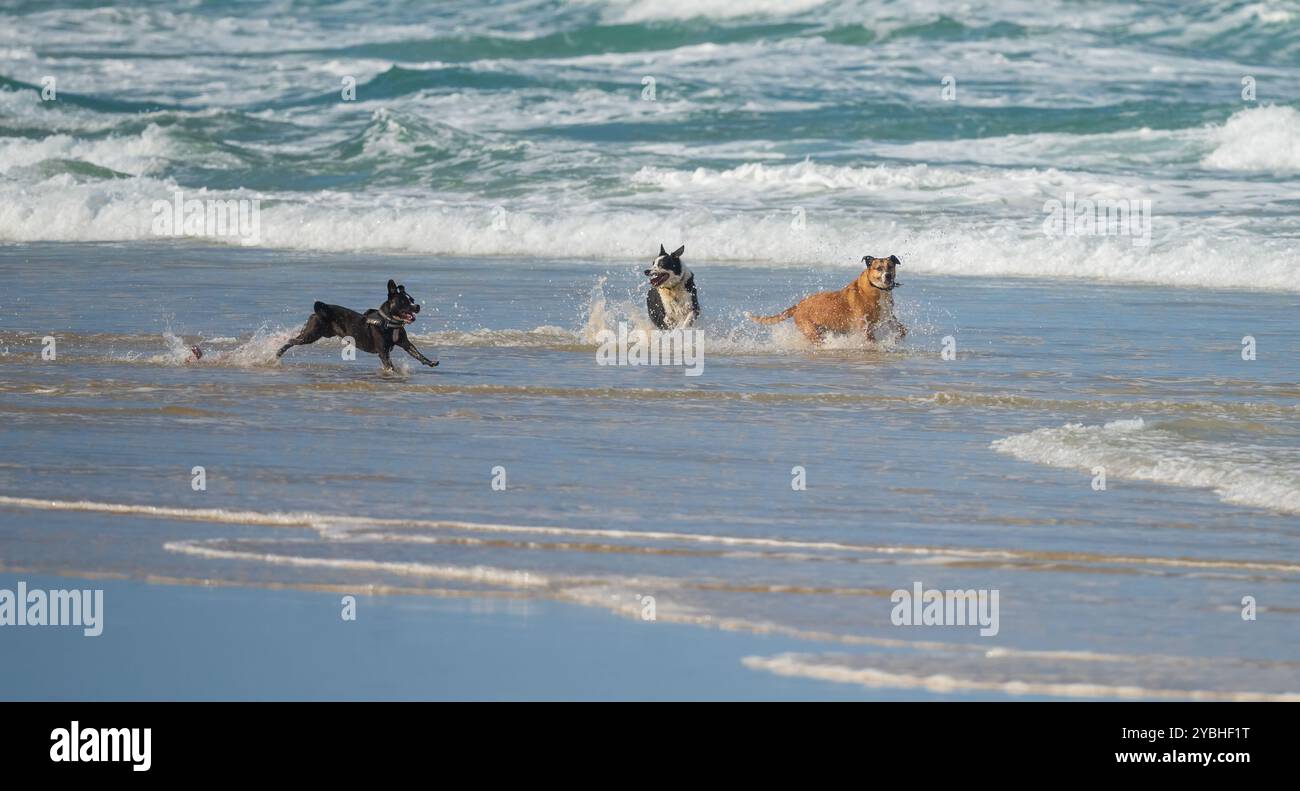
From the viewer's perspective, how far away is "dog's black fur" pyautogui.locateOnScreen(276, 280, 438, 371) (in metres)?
10.4

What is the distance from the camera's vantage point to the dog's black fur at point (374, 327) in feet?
34.0

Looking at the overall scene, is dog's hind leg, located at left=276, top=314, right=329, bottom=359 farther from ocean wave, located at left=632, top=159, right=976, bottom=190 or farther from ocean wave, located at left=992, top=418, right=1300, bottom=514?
ocean wave, located at left=632, top=159, right=976, bottom=190

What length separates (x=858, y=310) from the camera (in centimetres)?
1234

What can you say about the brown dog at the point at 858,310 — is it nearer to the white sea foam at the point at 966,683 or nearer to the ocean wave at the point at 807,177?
the white sea foam at the point at 966,683

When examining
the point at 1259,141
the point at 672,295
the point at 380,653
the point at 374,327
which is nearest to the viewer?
the point at 380,653

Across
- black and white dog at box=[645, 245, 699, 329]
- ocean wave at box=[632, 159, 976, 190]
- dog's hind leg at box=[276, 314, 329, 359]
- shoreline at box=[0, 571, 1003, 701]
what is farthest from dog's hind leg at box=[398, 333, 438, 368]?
ocean wave at box=[632, 159, 976, 190]

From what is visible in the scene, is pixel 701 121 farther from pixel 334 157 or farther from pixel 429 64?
pixel 429 64

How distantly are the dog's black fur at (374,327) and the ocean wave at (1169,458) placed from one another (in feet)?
12.1

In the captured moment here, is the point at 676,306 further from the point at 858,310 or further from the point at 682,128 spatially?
the point at 682,128

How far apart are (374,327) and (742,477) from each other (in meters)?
3.61

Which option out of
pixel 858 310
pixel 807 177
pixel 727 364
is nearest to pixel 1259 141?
pixel 807 177

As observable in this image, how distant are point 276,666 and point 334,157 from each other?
2361cm

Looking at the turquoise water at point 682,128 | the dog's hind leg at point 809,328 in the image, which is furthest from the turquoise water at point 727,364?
the dog's hind leg at point 809,328

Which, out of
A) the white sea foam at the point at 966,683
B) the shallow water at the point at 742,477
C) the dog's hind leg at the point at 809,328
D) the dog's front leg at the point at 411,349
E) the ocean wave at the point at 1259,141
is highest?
the ocean wave at the point at 1259,141
